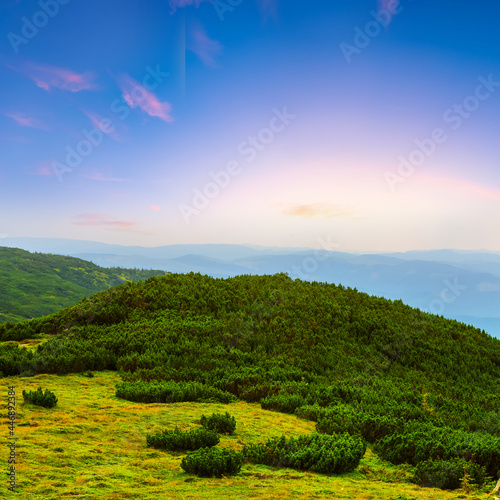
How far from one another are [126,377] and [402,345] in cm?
1188

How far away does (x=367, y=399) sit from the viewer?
11648mm

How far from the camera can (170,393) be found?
11039 mm

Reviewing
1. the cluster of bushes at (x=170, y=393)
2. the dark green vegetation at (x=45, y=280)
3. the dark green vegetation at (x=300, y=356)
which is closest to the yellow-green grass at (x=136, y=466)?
the cluster of bushes at (x=170, y=393)

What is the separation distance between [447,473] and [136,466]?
527cm

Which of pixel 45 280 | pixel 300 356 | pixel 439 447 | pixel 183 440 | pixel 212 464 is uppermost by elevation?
pixel 45 280

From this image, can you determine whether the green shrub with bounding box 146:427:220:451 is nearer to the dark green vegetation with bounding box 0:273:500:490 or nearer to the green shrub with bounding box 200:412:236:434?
the green shrub with bounding box 200:412:236:434

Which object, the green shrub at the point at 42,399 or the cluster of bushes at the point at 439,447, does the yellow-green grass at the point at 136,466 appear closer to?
the green shrub at the point at 42,399

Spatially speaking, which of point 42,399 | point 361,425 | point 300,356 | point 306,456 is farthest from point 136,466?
point 300,356

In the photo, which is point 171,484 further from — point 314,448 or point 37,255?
point 37,255

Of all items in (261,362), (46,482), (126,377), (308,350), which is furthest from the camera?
(308,350)

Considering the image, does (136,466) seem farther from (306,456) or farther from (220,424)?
(306,456)

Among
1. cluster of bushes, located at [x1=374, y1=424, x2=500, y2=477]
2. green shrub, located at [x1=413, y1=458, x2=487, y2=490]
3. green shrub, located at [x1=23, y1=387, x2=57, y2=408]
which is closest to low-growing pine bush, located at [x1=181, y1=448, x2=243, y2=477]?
green shrub, located at [x1=413, y1=458, x2=487, y2=490]

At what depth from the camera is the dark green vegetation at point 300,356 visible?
9734 millimetres

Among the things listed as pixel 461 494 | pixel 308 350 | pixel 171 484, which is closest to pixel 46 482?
pixel 171 484
